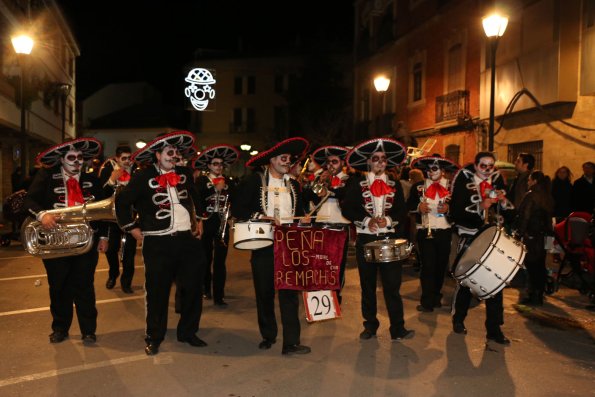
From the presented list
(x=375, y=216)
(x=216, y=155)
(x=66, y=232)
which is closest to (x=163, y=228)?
(x=66, y=232)

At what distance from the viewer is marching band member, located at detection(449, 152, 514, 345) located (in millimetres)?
6859

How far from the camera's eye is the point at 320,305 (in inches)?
243

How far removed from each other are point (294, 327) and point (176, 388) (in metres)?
1.45

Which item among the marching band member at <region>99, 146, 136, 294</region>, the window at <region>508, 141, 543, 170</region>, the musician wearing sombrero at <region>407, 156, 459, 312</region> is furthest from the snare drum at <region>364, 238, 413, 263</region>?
the window at <region>508, 141, 543, 170</region>

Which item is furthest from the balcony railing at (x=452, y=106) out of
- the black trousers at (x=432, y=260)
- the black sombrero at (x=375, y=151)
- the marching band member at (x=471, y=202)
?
the black sombrero at (x=375, y=151)

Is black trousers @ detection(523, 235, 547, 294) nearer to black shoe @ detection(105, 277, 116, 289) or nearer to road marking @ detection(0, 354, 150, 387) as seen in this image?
road marking @ detection(0, 354, 150, 387)

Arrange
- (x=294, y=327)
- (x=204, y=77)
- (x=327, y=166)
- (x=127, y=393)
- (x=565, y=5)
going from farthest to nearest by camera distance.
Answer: (x=204, y=77) < (x=565, y=5) < (x=327, y=166) < (x=294, y=327) < (x=127, y=393)

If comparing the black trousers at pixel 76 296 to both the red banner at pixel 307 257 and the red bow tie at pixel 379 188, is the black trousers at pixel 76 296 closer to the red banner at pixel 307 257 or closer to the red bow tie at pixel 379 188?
the red banner at pixel 307 257

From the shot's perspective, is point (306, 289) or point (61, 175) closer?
point (306, 289)

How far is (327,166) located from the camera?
9.57 m

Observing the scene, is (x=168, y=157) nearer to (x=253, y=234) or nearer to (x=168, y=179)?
(x=168, y=179)

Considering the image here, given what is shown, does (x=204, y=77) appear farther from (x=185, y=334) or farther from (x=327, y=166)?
(x=185, y=334)

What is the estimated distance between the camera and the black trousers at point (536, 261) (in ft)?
27.7

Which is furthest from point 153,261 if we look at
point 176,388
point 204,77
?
point 204,77
